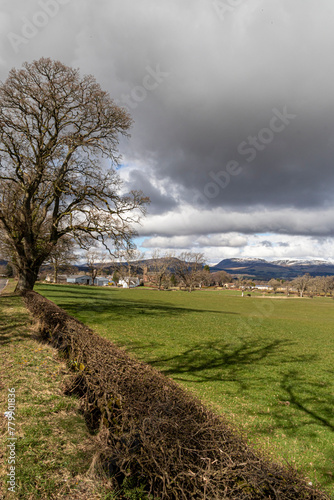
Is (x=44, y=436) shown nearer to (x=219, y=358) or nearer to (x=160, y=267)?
(x=219, y=358)

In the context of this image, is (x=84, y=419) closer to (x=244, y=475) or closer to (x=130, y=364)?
(x=130, y=364)

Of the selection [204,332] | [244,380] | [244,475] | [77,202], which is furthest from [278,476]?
[77,202]

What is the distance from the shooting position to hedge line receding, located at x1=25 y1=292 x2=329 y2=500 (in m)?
1.89

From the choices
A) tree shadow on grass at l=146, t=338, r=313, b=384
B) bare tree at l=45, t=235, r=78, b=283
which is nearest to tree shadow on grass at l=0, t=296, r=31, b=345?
tree shadow on grass at l=146, t=338, r=313, b=384

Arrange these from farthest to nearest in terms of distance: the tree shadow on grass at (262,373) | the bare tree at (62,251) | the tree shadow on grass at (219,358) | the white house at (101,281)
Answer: the white house at (101,281) → the bare tree at (62,251) → the tree shadow on grass at (219,358) → the tree shadow on grass at (262,373)

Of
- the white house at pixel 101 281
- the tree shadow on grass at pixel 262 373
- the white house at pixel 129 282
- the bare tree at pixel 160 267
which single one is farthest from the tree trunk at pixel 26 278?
the white house at pixel 101 281

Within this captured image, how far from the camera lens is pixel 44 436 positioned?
12.1 ft

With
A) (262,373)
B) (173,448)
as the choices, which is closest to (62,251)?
(262,373)

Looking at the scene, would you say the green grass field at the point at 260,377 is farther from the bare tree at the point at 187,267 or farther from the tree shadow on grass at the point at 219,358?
the bare tree at the point at 187,267

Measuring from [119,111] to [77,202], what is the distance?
712 cm

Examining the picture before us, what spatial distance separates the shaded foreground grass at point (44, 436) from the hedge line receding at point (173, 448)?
384 mm

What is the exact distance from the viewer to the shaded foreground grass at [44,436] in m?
2.83

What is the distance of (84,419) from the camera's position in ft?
13.9

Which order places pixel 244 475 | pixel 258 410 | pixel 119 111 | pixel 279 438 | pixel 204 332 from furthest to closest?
pixel 119 111 < pixel 204 332 < pixel 258 410 < pixel 279 438 < pixel 244 475
